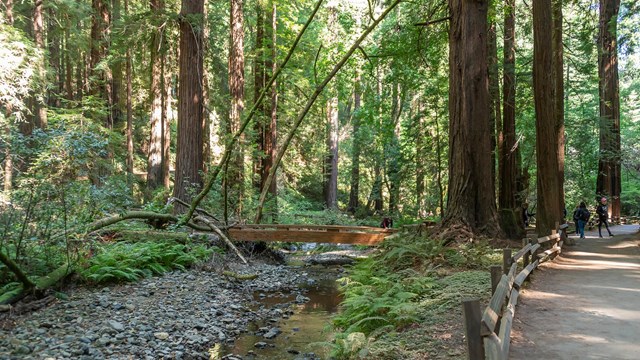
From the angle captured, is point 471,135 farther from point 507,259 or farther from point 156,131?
point 156,131

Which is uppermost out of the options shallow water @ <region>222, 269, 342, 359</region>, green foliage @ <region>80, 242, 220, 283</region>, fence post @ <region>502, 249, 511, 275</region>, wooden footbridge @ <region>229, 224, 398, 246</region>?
fence post @ <region>502, 249, 511, 275</region>

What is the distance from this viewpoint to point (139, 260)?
10.4 metres

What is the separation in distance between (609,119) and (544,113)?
40.5 ft

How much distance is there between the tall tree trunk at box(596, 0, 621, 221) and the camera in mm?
20516

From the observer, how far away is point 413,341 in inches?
221

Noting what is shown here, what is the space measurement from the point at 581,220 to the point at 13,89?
68.1 ft

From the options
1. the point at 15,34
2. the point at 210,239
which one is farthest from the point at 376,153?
the point at 15,34

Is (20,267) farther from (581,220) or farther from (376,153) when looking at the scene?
(376,153)

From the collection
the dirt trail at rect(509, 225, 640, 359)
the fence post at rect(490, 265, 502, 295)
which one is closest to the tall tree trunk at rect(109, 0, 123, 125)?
the dirt trail at rect(509, 225, 640, 359)

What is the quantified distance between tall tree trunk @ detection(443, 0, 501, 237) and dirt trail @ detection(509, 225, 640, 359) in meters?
1.90

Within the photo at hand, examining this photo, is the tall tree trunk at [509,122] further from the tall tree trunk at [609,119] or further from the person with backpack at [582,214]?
the tall tree trunk at [609,119]

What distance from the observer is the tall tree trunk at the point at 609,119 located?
20516mm

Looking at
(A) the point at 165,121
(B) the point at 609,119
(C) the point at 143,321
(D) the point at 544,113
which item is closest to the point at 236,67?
(A) the point at 165,121

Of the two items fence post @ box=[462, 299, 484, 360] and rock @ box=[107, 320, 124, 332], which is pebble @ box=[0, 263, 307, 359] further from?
fence post @ box=[462, 299, 484, 360]
